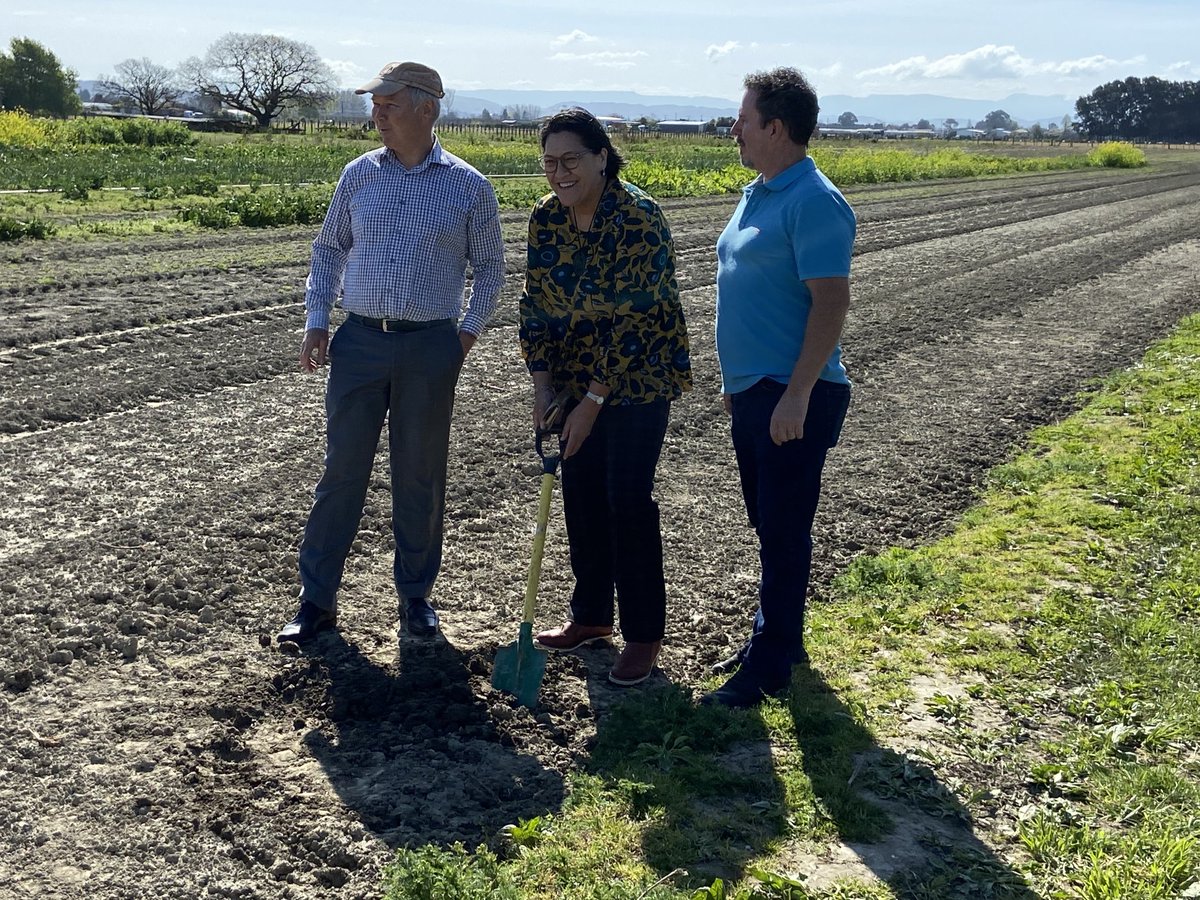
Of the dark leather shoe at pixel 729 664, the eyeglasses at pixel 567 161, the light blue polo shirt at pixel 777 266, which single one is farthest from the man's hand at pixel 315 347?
the dark leather shoe at pixel 729 664

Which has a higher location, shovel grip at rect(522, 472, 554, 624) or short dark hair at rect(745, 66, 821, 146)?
short dark hair at rect(745, 66, 821, 146)

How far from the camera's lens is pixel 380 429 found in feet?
14.4

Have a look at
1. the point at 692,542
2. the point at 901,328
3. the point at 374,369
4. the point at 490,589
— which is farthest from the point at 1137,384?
the point at 374,369

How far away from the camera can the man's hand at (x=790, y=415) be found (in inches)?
146

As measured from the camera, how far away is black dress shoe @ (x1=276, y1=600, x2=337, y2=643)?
438 centimetres

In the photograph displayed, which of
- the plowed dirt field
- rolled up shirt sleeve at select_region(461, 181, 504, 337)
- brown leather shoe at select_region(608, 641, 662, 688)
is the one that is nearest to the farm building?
the plowed dirt field

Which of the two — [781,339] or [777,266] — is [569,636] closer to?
[781,339]

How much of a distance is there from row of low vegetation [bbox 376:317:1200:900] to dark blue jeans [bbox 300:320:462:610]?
1185 mm

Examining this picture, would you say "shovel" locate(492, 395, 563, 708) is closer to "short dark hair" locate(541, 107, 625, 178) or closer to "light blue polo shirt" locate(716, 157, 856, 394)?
"light blue polo shirt" locate(716, 157, 856, 394)

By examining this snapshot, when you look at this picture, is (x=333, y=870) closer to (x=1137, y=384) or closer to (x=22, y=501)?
(x=22, y=501)

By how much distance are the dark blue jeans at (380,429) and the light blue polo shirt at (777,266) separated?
1081 mm

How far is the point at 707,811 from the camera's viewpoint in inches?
133

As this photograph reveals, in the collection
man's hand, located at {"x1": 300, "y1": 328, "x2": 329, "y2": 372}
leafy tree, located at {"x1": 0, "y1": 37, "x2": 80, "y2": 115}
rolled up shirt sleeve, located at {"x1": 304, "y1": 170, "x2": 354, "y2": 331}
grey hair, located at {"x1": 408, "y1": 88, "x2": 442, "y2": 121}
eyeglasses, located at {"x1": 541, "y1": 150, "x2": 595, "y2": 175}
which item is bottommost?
man's hand, located at {"x1": 300, "y1": 328, "x2": 329, "y2": 372}

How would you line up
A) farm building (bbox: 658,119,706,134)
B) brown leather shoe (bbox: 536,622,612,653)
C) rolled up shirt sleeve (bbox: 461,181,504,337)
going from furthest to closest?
farm building (bbox: 658,119,706,134) < brown leather shoe (bbox: 536,622,612,653) < rolled up shirt sleeve (bbox: 461,181,504,337)
